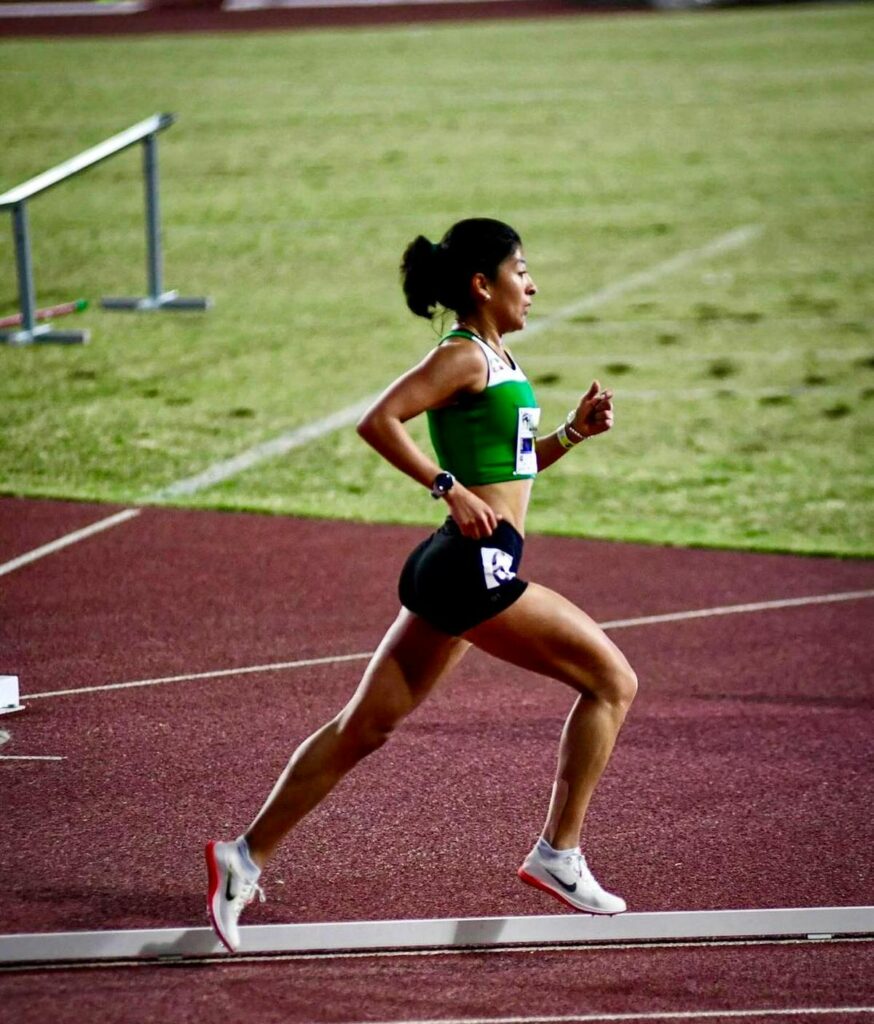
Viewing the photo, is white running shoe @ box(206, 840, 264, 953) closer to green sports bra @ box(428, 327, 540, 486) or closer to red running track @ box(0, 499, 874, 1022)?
red running track @ box(0, 499, 874, 1022)

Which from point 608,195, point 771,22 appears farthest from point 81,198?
point 771,22

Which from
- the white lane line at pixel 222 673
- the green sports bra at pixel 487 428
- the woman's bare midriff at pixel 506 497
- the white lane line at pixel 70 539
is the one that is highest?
the green sports bra at pixel 487 428

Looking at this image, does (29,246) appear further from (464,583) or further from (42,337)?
(464,583)

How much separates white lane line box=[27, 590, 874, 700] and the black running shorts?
284cm

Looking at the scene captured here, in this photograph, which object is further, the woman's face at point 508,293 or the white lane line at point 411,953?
Answer: the woman's face at point 508,293

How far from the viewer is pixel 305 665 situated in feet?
25.4

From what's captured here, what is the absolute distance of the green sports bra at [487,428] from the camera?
4.86 metres

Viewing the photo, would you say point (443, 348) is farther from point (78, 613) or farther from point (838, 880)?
point (78, 613)

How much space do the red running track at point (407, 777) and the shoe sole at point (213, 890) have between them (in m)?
0.09

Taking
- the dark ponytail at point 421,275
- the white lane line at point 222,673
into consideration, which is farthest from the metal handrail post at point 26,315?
the dark ponytail at point 421,275

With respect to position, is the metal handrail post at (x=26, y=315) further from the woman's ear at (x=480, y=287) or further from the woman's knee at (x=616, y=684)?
the woman's knee at (x=616, y=684)

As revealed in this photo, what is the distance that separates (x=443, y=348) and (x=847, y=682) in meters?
3.75

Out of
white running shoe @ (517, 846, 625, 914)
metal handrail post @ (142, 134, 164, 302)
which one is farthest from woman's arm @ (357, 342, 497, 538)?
metal handrail post @ (142, 134, 164, 302)

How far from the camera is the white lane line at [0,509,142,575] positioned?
9305 mm
